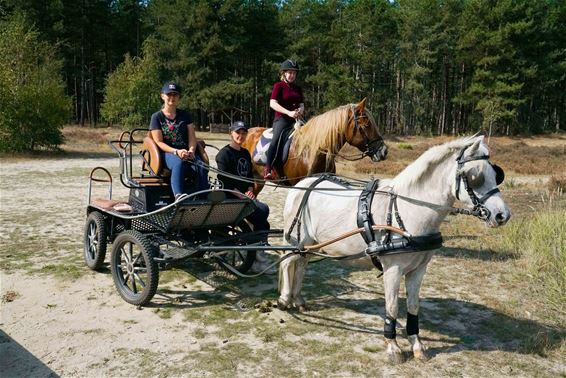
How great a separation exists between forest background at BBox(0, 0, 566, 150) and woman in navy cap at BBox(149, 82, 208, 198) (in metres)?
36.8

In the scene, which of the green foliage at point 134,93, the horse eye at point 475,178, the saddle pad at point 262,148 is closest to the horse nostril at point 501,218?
the horse eye at point 475,178

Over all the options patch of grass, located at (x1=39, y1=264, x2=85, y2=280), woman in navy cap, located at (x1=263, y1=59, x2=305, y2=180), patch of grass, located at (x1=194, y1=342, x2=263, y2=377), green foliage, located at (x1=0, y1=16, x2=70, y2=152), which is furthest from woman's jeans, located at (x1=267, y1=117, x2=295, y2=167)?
green foliage, located at (x1=0, y1=16, x2=70, y2=152)

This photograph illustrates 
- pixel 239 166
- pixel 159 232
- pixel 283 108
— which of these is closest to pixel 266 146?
pixel 283 108

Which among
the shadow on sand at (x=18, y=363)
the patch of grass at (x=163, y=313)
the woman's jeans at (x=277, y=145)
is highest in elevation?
the woman's jeans at (x=277, y=145)

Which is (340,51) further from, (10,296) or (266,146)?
(10,296)

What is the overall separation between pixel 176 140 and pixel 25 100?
1972cm

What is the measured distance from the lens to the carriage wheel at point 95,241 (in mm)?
6121

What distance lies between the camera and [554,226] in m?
7.45

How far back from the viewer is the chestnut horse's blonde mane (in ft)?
22.5

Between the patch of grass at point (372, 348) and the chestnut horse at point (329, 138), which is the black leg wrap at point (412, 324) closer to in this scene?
the patch of grass at point (372, 348)

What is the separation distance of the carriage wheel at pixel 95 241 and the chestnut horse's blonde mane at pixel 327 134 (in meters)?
3.09

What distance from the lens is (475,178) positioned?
372 centimetres

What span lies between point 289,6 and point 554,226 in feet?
171

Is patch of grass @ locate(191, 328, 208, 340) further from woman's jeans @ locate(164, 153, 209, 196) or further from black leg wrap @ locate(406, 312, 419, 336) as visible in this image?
black leg wrap @ locate(406, 312, 419, 336)
